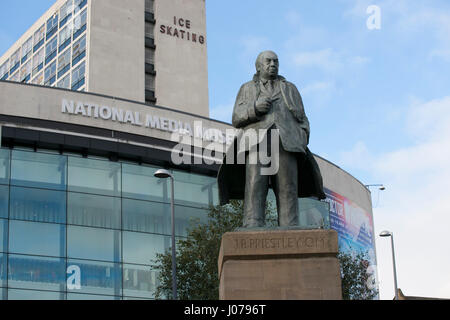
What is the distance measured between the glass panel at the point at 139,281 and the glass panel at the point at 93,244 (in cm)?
79

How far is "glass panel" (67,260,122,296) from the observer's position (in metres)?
34.7

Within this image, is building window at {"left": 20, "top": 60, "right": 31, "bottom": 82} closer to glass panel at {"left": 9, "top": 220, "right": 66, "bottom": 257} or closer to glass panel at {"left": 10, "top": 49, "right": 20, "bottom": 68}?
glass panel at {"left": 10, "top": 49, "right": 20, "bottom": 68}

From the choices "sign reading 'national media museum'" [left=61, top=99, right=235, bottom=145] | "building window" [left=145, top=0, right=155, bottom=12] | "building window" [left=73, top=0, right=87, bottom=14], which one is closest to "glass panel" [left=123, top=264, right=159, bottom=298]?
"sign reading 'national media museum'" [left=61, top=99, right=235, bottom=145]

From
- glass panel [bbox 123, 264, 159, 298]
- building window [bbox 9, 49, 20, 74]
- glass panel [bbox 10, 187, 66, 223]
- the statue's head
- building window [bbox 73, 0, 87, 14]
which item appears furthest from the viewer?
building window [bbox 9, 49, 20, 74]

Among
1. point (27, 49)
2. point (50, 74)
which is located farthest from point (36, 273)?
point (27, 49)

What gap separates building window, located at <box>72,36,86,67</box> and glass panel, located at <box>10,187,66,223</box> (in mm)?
30561

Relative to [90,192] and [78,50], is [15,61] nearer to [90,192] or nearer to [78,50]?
[78,50]

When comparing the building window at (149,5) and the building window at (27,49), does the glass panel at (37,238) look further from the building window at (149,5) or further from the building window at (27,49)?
the building window at (27,49)

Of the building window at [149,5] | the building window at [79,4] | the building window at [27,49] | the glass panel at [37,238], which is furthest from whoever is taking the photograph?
the building window at [27,49]

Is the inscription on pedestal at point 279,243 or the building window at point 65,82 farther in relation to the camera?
the building window at point 65,82

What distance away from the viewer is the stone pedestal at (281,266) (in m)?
9.70

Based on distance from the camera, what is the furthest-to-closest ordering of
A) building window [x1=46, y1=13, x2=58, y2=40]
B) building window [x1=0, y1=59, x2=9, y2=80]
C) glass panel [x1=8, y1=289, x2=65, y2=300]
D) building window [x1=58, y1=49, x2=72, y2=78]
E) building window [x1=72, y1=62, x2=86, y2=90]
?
building window [x1=0, y1=59, x2=9, y2=80]
building window [x1=46, y1=13, x2=58, y2=40]
building window [x1=58, y1=49, x2=72, y2=78]
building window [x1=72, y1=62, x2=86, y2=90]
glass panel [x1=8, y1=289, x2=65, y2=300]

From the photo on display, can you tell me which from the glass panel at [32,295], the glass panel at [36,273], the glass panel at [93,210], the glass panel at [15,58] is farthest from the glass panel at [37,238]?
the glass panel at [15,58]

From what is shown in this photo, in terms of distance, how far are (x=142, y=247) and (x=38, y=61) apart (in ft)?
144
